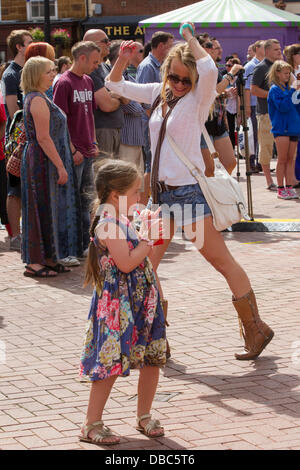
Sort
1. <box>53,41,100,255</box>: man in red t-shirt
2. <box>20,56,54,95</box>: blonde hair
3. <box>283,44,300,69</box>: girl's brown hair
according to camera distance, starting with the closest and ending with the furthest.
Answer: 1. <box>20,56,54,95</box>: blonde hair
2. <box>53,41,100,255</box>: man in red t-shirt
3. <box>283,44,300,69</box>: girl's brown hair

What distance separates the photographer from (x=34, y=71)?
7.92 m

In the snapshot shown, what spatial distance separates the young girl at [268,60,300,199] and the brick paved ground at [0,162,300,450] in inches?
170

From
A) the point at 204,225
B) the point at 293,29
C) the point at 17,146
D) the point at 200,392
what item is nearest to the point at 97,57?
the point at 17,146

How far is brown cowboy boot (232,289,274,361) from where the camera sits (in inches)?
225

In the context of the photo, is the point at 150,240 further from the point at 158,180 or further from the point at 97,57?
the point at 97,57

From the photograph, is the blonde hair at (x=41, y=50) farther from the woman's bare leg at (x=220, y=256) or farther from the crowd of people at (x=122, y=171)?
the woman's bare leg at (x=220, y=256)

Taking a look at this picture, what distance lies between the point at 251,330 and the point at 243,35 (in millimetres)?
15370

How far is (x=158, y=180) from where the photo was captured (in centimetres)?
557

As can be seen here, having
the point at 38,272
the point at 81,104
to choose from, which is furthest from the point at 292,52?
the point at 38,272

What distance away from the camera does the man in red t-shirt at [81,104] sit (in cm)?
868

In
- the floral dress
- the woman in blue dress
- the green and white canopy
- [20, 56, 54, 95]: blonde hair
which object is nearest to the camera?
the floral dress

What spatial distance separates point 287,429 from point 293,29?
16.8 metres

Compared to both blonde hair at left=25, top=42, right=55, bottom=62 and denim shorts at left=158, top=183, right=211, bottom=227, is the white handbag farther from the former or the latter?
blonde hair at left=25, top=42, right=55, bottom=62

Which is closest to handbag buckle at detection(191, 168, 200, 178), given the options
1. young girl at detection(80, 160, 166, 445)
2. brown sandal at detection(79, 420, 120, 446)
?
young girl at detection(80, 160, 166, 445)
